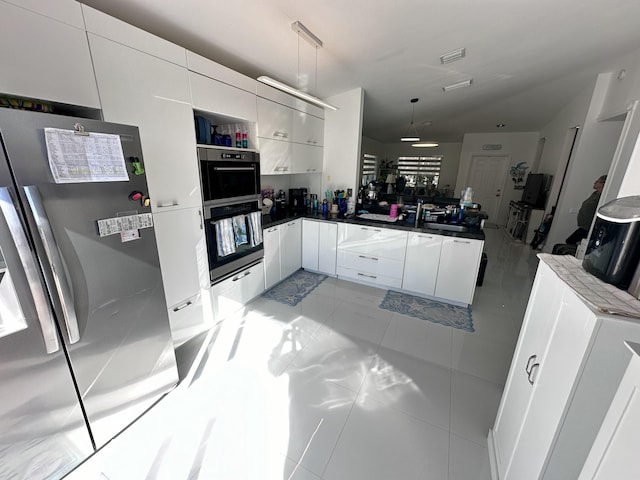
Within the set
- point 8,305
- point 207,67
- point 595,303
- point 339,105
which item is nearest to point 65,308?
point 8,305

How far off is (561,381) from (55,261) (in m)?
1.99

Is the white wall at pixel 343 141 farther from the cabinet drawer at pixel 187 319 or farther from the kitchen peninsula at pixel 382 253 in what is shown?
the cabinet drawer at pixel 187 319

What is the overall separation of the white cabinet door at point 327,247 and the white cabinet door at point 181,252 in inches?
63.7

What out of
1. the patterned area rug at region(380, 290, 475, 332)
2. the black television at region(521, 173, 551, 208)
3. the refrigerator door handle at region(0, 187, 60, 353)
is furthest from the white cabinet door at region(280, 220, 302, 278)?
the black television at region(521, 173, 551, 208)

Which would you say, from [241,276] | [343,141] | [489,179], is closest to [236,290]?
[241,276]

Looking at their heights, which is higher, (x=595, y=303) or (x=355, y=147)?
(x=355, y=147)

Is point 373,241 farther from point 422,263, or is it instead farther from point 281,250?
point 281,250

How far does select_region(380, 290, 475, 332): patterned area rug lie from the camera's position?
8.58ft

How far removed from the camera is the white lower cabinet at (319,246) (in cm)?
338

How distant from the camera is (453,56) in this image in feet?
9.02

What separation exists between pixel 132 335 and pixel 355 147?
3.21m

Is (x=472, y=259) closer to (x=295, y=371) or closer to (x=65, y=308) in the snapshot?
(x=295, y=371)

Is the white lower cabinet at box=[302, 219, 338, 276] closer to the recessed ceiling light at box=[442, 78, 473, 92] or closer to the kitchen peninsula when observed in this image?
the kitchen peninsula

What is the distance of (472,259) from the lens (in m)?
2.65
